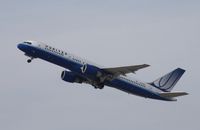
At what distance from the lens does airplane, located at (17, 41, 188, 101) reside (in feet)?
360

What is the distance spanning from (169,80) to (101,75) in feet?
Answer: 51.8

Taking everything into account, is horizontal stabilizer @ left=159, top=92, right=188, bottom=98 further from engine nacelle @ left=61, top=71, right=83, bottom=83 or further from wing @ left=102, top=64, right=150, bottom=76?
engine nacelle @ left=61, top=71, right=83, bottom=83

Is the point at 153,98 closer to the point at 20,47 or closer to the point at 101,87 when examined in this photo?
the point at 101,87

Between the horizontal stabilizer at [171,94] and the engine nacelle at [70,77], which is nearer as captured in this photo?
the horizontal stabilizer at [171,94]

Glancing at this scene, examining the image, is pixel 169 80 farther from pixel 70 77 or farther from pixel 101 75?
pixel 70 77

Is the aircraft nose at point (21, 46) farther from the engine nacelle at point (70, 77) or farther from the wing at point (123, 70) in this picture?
the wing at point (123, 70)

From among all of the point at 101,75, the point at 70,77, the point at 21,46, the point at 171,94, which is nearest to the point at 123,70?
the point at 101,75

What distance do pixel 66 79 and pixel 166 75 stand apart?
18314mm

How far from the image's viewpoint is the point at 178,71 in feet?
414

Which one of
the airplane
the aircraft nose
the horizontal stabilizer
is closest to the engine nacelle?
the airplane

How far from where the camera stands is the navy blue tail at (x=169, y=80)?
12312cm

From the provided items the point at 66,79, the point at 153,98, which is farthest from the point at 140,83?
the point at 66,79

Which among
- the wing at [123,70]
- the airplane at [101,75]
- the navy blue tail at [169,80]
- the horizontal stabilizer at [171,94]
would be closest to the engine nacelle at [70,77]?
the airplane at [101,75]

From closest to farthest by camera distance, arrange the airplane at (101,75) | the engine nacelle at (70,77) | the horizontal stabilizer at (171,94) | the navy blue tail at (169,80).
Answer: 1. the airplane at (101,75)
2. the horizontal stabilizer at (171,94)
3. the engine nacelle at (70,77)
4. the navy blue tail at (169,80)
